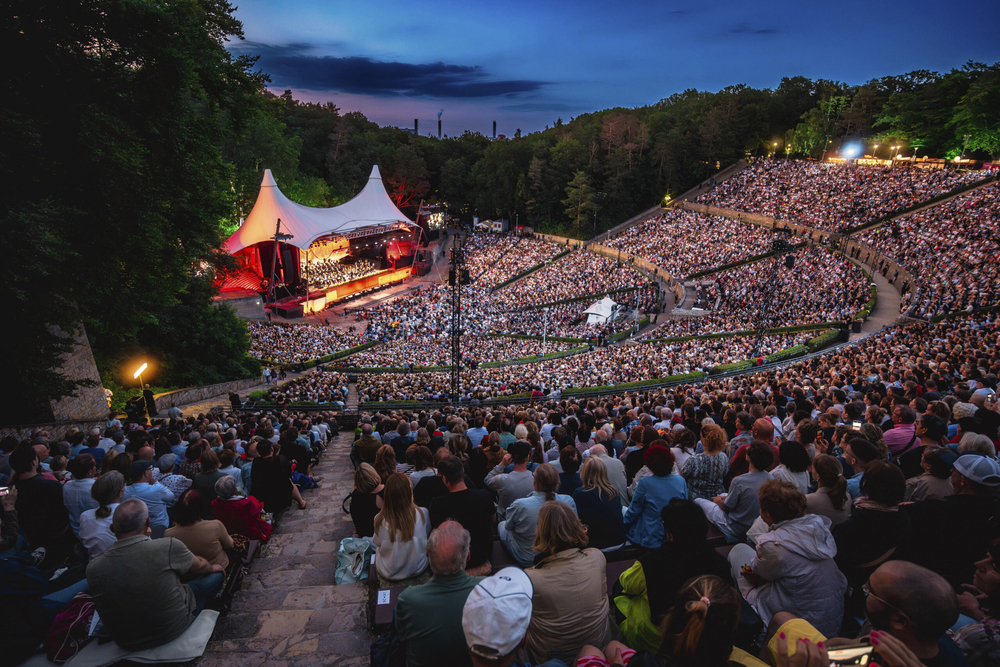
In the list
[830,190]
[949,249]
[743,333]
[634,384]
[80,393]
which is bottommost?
[634,384]

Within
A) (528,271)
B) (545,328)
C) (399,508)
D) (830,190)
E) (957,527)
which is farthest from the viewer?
(528,271)

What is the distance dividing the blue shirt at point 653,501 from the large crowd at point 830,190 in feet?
109

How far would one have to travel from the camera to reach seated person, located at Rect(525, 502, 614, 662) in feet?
7.72

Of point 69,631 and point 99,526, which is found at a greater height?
point 99,526

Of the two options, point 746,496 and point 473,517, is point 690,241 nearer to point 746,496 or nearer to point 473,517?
point 746,496

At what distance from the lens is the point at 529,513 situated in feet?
10.6

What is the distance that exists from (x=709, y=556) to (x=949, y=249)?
89.6 feet

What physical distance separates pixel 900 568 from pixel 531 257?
41084 mm

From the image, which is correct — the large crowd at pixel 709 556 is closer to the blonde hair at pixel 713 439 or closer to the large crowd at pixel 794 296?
the blonde hair at pixel 713 439

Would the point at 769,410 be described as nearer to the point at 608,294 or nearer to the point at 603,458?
the point at 603,458

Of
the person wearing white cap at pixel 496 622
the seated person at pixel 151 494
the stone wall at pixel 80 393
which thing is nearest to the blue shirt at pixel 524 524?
the person wearing white cap at pixel 496 622

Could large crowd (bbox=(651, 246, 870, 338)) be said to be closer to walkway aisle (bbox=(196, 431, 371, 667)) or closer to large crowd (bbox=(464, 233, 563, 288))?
large crowd (bbox=(464, 233, 563, 288))

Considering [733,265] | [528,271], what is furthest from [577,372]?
[528,271]

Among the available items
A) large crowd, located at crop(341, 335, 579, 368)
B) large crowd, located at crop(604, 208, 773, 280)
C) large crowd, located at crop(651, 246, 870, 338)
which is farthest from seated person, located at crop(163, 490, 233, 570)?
large crowd, located at crop(604, 208, 773, 280)
